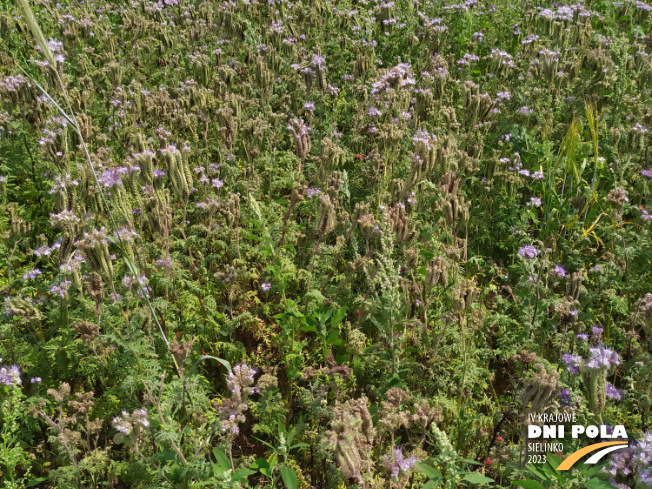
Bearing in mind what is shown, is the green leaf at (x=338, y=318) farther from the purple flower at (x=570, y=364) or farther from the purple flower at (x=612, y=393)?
the purple flower at (x=612, y=393)

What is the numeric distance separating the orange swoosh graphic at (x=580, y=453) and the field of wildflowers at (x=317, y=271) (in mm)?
52

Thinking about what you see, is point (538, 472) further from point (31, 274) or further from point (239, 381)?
point (31, 274)

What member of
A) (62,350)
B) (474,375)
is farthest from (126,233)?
(474,375)

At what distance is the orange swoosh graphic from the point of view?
2.60 meters

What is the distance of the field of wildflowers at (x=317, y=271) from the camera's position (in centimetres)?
277

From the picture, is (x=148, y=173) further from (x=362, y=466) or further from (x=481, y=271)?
(x=481, y=271)

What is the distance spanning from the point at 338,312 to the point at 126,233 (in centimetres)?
150

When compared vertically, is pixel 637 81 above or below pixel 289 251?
above

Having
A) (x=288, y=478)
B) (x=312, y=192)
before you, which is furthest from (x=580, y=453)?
(x=312, y=192)

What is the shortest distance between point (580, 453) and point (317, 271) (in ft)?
7.11

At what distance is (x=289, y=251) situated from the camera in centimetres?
434

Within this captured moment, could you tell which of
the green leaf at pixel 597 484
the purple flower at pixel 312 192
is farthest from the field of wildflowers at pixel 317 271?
the purple flower at pixel 312 192

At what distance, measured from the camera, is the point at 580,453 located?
2666 mm

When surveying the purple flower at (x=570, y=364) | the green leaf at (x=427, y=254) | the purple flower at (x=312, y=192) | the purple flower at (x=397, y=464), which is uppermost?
the purple flower at (x=312, y=192)
